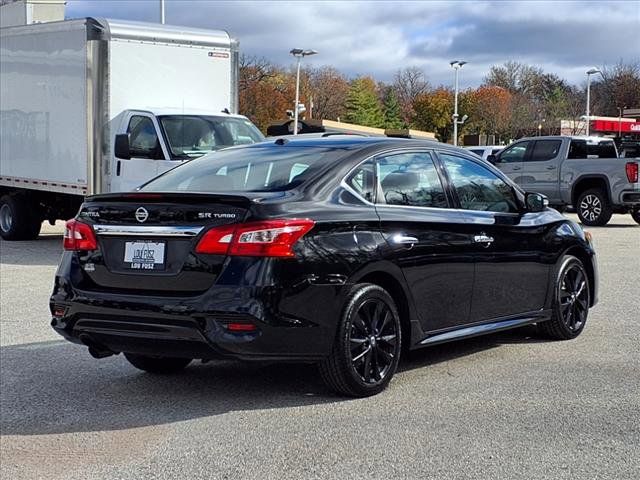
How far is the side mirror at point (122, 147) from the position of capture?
13750 millimetres

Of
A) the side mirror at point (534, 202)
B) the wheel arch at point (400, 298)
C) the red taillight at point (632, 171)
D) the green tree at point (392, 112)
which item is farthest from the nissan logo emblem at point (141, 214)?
the green tree at point (392, 112)

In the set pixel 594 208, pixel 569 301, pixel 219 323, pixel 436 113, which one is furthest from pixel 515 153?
pixel 436 113

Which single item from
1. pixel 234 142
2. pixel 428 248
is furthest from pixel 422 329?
pixel 234 142

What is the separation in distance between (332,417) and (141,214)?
5.51 feet

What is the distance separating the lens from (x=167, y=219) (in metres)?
5.61

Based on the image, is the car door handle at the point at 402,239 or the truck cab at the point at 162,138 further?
the truck cab at the point at 162,138

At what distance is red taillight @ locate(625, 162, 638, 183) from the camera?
20.0 meters

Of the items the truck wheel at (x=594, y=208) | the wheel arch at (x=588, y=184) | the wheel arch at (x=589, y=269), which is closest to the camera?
the wheel arch at (x=589, y=269)

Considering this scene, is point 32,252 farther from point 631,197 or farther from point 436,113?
point 436,113

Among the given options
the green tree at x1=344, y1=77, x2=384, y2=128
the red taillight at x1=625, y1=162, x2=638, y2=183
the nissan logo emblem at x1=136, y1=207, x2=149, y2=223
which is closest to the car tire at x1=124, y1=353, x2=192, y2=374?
the nissan logo emblem at x1=136, y1=207, x2=149, y2=223

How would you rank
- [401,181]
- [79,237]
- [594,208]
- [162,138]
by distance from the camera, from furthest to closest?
1. [594,208]
2. [162,138]
3. [401,181]
4. [79,237]

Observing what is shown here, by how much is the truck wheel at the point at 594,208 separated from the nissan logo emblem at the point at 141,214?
655 inches

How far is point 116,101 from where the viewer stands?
1498cm

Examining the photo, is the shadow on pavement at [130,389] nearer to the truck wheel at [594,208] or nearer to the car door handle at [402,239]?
the car door handle at [402,239]
